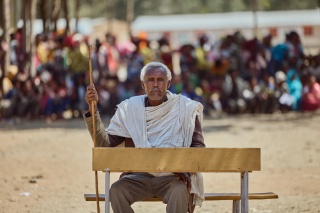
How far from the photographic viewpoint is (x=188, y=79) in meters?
20.5

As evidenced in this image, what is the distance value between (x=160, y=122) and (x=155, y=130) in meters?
0.08

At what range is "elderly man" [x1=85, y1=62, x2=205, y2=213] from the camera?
6.68 meters

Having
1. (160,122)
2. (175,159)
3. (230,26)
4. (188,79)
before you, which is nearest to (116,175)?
(160,122)

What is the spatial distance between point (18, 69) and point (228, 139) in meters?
7.28

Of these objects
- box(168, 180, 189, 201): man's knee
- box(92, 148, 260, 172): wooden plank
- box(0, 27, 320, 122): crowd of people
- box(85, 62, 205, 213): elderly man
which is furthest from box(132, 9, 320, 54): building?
box(92, 148, 260, 172): wooden plank

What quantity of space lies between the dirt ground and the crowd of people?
0.76 metres

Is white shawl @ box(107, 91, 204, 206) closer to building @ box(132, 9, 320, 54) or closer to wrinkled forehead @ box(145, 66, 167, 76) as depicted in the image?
wrinkled forehead @ box(145, 66, 167, 76)

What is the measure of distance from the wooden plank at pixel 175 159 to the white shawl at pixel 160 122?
24.9 inches

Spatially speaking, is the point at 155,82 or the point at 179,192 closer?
the point at 179,192

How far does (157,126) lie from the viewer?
6.91m

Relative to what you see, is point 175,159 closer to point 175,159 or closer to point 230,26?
point 175,159

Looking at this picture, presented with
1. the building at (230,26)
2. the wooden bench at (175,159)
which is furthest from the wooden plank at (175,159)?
the building at (230,26)

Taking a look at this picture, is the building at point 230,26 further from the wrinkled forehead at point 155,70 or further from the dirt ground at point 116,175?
the wrinkled forehead at point 155,70

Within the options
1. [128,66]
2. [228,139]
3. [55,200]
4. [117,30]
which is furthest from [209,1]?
[55,200]
